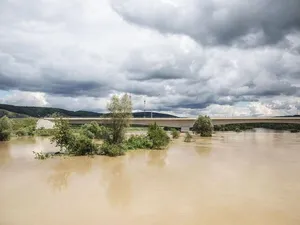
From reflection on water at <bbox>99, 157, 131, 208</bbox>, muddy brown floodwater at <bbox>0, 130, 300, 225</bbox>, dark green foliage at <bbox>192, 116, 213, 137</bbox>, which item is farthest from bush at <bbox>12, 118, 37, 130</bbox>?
reflection on water at <bbox>99, 157, 131, 208</bbox>

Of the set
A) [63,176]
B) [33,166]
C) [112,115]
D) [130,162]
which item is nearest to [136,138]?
[112,115]

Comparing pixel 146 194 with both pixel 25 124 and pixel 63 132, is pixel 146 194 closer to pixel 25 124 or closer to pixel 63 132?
pixel 63 132

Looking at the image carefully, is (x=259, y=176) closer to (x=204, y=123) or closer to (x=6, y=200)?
(x=6, y=200)

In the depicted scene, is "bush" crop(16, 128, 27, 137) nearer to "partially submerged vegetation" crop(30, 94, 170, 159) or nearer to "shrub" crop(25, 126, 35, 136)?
"shrub" crop(25, 126, 35, 136)

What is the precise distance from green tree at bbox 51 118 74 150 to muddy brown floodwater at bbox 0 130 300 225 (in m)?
5.88

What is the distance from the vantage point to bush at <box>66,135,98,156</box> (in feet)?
118

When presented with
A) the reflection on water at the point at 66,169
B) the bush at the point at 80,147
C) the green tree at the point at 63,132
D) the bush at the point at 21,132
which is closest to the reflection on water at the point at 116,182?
the reflection on water at the point at 66,169

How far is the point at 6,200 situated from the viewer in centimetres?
1705

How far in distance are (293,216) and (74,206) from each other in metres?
10.9

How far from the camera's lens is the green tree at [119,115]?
42.1m

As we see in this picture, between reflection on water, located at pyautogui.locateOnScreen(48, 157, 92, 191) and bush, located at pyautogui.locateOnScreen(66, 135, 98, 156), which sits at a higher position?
bush, located at pyautogui.locateOnScreen(66, 135, 98, 156)

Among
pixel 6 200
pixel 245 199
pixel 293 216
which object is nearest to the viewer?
pixel 293 216

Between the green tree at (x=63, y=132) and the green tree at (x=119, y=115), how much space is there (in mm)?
6844

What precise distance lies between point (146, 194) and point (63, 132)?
20280 millimetres
